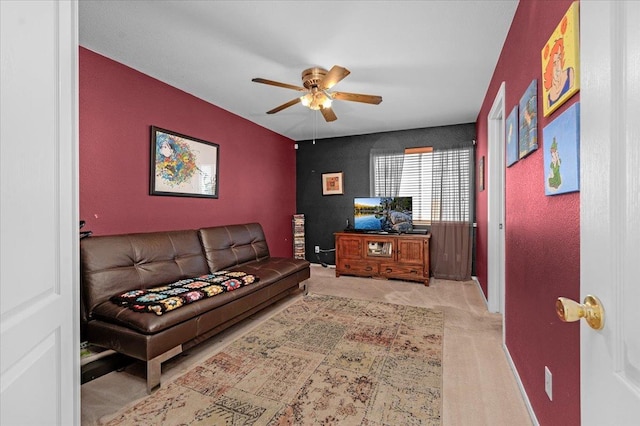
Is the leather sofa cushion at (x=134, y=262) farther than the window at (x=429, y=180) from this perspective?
No

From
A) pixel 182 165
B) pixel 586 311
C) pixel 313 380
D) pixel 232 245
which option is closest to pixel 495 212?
pixel 313 380

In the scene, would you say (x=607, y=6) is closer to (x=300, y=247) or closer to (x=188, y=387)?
(x=188, y=387)

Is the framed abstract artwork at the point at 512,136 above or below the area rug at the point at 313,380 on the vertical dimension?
above

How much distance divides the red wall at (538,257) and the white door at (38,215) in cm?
176

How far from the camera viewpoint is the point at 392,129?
5.15 m

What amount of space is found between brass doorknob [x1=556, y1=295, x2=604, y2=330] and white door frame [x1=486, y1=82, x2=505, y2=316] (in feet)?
9.47

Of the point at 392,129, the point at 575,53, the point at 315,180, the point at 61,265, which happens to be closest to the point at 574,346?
the point at 575,53

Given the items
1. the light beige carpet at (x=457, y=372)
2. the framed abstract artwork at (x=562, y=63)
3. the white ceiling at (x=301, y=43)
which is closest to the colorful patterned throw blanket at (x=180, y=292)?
the light beige carpet at (x=457, y=372)

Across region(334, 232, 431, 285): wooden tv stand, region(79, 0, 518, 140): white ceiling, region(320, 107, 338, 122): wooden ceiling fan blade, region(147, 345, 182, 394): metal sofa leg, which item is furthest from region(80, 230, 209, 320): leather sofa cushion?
region(334, 232, 431, 285): wooden tv stand

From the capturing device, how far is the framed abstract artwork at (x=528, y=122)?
1.60 metres

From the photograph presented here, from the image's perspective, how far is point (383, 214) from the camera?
5.07 metres

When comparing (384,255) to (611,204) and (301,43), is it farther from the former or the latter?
(611,204)

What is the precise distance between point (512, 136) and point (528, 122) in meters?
0.43

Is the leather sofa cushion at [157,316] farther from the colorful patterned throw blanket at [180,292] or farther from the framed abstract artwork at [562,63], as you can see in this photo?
the framed abstract artwork at [562,63]
